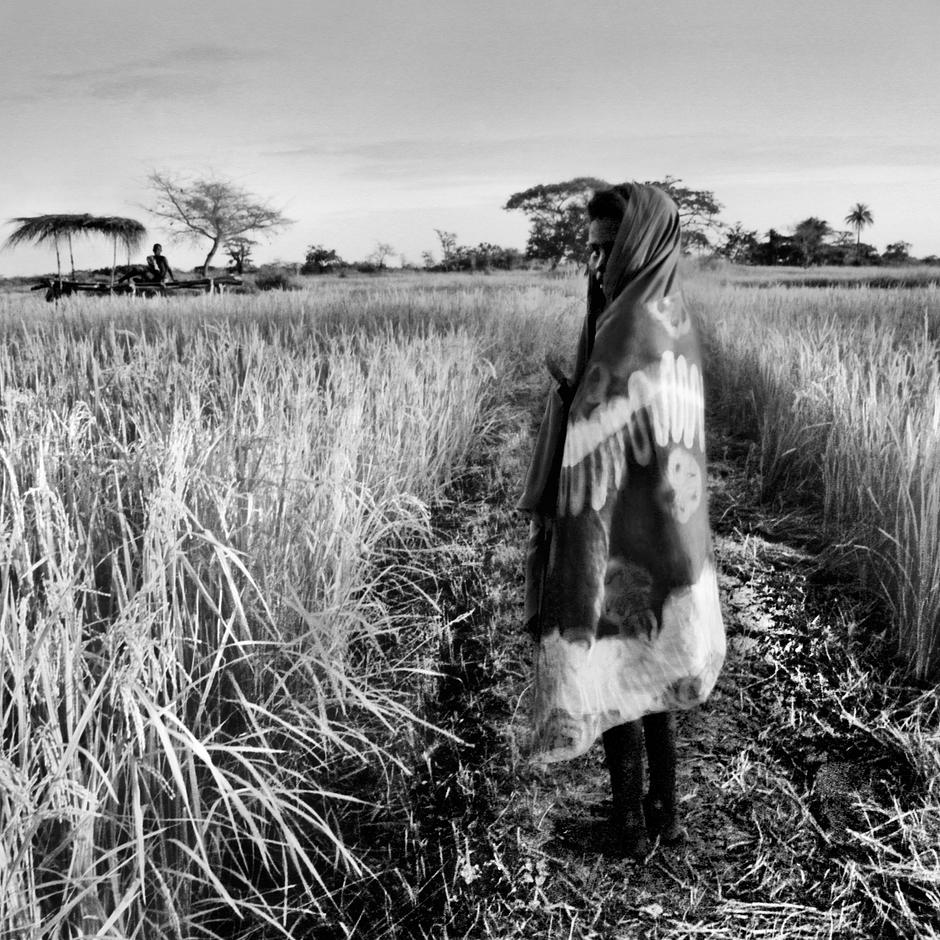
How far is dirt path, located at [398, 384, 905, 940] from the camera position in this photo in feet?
5.31

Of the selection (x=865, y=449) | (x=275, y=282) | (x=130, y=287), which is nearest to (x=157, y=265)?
(x=130, y=287)

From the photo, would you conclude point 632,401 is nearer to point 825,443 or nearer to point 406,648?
point 406,648

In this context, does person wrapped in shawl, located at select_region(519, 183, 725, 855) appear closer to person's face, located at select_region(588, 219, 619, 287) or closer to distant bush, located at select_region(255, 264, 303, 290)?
Result: person's face, located at select_region(588, 219, 619, 287)

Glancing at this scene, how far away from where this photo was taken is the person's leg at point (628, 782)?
5.36 feet

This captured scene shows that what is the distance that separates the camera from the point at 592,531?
1469mm

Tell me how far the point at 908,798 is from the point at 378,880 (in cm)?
121

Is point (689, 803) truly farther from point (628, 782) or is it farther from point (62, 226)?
point (62, 226)

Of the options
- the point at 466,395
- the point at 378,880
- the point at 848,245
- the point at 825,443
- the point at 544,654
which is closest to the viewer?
the point at 544,654

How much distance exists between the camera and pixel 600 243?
1.49 m

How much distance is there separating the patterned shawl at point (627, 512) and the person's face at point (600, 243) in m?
0.03

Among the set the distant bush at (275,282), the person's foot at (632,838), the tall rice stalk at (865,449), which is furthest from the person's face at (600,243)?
the distant bush at (275,282)

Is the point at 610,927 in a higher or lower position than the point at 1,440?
lower

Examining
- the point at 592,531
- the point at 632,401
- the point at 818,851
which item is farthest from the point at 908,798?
the point at 632,401

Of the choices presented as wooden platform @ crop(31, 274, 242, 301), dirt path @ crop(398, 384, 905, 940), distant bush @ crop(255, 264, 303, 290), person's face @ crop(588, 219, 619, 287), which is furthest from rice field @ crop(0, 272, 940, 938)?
distant bush @ crop(255, 264, 303, 290)
